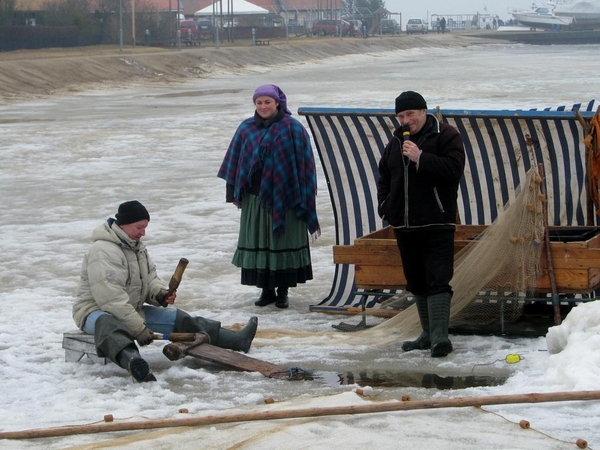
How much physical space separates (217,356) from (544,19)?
445 feet

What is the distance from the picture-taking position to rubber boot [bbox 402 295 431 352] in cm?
683

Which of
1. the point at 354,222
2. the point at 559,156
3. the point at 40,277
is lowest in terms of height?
the point at 40,277

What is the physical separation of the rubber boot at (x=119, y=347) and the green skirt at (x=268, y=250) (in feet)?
6.07

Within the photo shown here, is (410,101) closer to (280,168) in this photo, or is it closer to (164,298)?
(280,168)

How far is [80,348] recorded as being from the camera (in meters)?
6.59

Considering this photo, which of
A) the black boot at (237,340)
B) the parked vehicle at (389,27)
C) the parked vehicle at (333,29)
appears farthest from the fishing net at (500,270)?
the parked vehicle at (389,27)

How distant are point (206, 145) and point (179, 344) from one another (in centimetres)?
1340

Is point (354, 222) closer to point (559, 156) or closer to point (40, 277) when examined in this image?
point (559, 156)

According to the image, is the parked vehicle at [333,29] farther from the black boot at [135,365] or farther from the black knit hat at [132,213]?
the black boot at [135,365]

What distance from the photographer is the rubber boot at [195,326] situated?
6.81 metres

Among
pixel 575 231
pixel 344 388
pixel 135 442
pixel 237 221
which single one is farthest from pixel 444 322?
pixel 237 221

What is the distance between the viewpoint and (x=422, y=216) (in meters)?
6.61

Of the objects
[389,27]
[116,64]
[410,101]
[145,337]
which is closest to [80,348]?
[145,337]

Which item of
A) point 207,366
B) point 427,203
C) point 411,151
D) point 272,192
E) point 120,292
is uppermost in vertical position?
point 411,151
